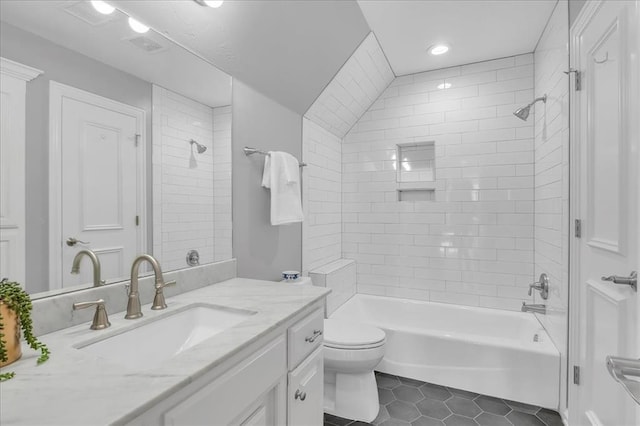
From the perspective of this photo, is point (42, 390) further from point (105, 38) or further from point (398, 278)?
point (398, 278)

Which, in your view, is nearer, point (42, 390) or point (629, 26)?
point (42, 390)

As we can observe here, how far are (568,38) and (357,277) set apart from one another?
2452 millimetres

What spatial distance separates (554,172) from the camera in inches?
79.7

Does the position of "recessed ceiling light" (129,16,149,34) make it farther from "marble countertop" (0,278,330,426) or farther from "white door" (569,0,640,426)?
"white door" (569,0,640,426)

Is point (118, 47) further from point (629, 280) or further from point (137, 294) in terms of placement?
point (629, 280)

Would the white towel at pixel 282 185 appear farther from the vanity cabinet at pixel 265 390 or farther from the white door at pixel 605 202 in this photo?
the white door at pixel 605 202

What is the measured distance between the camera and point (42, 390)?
0.65 m

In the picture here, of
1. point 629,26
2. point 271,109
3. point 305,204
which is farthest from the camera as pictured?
point 305,204

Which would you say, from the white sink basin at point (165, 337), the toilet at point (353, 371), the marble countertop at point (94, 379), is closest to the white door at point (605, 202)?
the toilet at point (353, 371)

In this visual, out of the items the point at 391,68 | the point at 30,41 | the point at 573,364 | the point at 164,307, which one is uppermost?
the point at 391,68

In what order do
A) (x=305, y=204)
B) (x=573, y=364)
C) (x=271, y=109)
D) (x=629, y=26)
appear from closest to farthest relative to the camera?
(x=629, y=26)
(x=573, y=364)
(x=271, y=109)
(x=305, y=204)

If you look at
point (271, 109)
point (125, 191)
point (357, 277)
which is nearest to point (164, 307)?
point (125, 191)

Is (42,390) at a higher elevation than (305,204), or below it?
below

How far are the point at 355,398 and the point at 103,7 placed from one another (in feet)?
7.52
